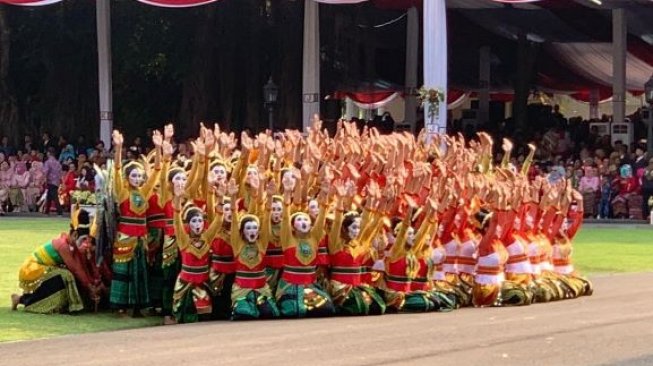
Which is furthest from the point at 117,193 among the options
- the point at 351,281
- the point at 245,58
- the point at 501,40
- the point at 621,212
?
the point at 501,40

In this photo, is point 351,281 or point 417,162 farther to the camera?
point 417,162

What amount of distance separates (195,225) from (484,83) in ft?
101

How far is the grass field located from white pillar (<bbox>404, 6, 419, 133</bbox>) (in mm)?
12739

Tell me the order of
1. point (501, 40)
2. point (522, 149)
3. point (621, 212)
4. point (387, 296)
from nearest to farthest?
point (387, 296) < point (621, 212) < point (522, 149) < point (501, 40)

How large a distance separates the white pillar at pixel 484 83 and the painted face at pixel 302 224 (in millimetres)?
29729

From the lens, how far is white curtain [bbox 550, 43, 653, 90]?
44156 millimetres

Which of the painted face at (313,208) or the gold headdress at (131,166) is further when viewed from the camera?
the painted face at (313,208)

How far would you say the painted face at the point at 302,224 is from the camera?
1363cm

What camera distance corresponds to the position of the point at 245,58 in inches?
1452

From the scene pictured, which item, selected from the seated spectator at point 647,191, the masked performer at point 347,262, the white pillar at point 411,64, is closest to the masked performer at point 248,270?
the masked performer at point 347,262

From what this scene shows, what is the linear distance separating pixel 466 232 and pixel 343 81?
24291 millimetres

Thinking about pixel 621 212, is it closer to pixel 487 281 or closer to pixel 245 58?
pixel 245 58

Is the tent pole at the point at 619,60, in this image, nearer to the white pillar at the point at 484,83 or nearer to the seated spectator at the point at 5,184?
the white pillar at the point at 484,83

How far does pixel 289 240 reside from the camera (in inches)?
537
